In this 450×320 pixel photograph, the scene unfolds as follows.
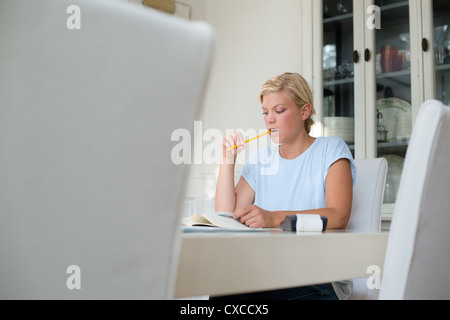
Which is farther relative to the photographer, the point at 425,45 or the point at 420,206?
the point at 425,45

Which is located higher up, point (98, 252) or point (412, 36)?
point (412, 36)

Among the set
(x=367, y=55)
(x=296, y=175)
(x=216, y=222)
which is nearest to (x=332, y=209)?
(x=296, y=175)

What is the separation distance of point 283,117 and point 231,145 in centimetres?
22

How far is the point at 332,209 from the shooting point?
1.37 m

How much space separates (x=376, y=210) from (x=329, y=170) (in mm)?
193

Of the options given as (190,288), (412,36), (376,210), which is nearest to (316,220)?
(190,288)

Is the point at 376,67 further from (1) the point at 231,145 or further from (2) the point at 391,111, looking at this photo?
(1) the point at 231,145

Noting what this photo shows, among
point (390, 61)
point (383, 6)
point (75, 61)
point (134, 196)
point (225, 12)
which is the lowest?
point (134, 196)

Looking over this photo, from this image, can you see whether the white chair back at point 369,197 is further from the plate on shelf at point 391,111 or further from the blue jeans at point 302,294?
the plate on shelf at point 391,111

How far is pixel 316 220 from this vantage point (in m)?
0.96

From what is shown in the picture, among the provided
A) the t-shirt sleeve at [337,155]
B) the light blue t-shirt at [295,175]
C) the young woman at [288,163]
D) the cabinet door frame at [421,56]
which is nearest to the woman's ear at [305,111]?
the young woman at [288,163]

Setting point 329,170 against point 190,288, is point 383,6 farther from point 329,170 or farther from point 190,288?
point 190,288

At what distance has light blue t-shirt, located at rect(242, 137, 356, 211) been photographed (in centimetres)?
165

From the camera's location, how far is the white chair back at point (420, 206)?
0.67 m
